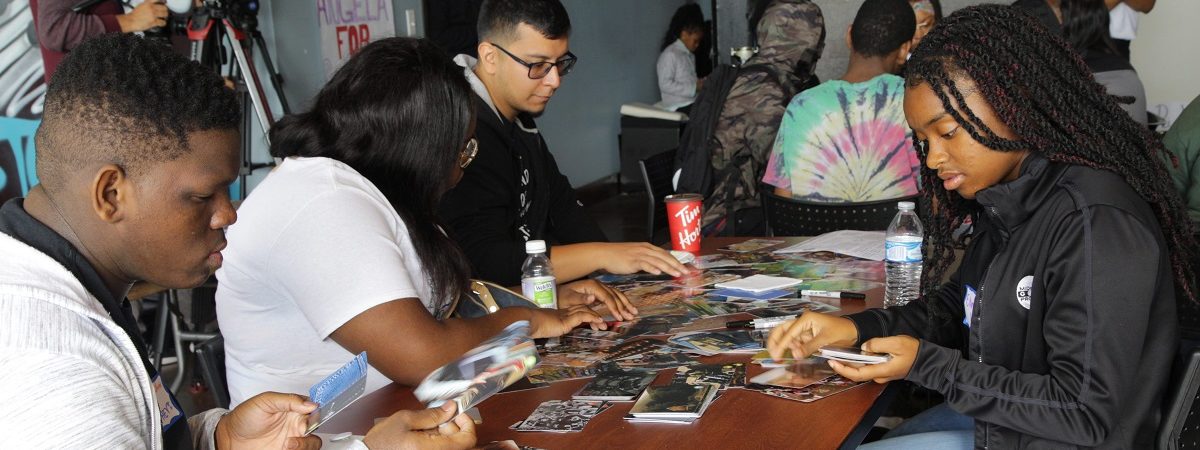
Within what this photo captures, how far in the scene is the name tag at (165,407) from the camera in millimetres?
1064

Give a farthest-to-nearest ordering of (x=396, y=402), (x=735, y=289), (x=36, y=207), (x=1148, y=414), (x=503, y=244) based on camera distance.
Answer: (x=503, y=244)
(x=735, y=289)
(x=396, y=402)
(x=1148, y=414)
(x=36, y=207)

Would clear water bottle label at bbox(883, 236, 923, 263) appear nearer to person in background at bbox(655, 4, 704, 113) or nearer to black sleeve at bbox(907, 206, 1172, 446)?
black sleeve at bbox(907, 206, 1172, 446)

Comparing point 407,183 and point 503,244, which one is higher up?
point 407,183

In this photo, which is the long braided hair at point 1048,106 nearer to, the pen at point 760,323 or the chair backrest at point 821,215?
the pen at point 760,323

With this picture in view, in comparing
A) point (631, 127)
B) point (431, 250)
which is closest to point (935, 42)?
point (431, 250)

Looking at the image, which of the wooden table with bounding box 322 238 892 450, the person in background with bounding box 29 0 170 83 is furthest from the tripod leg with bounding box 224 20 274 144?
the wooden table with bounding box 322 238 892 450

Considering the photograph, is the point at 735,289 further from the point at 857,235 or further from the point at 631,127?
the point at 631,127

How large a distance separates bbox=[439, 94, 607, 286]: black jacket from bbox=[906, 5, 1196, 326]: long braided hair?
1207 mm

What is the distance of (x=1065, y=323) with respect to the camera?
140cm

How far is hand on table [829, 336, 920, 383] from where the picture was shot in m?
1.53

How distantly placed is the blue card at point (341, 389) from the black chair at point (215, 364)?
73 cm

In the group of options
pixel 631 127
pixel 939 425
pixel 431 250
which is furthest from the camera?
pixel 631 127

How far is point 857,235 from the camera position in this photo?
279cm

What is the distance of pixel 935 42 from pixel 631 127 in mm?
6831
